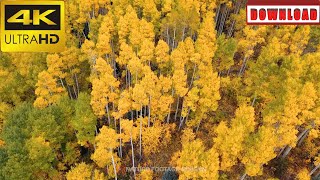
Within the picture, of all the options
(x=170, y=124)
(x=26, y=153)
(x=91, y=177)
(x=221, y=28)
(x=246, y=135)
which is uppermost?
(x=221, y=28)

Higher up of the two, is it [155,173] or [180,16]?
[180,16]

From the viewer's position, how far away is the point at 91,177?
1420 inches

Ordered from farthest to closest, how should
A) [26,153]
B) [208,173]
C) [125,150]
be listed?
[125,150] < [26,153] < [208,173]

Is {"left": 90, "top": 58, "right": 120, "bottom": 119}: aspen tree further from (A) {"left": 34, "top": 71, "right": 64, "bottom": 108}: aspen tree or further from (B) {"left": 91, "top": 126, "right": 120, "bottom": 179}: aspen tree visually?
(A) {"left": 34, "top": 71, "right": 64, "bottom": 108}: aspen tree

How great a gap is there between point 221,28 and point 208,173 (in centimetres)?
3286

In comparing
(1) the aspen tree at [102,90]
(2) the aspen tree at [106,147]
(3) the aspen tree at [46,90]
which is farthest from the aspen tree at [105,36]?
(2) the aspen tree at [106,147]

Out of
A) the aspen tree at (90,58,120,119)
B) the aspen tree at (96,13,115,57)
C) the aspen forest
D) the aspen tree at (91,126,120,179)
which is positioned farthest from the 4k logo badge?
the aspen tree at (96,13,115,57)

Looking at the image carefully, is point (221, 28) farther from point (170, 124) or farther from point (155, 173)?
point (155, 173)

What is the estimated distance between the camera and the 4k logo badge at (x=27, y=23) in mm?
24391

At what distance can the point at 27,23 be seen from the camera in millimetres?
24391

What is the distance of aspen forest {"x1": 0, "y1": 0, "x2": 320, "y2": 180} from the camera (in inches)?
1215

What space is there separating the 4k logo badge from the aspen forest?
10.6 meters

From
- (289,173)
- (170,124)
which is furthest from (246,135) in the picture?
(170,124)

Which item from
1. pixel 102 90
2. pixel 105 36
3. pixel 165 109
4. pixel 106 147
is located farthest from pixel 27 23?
pixel 165 109
